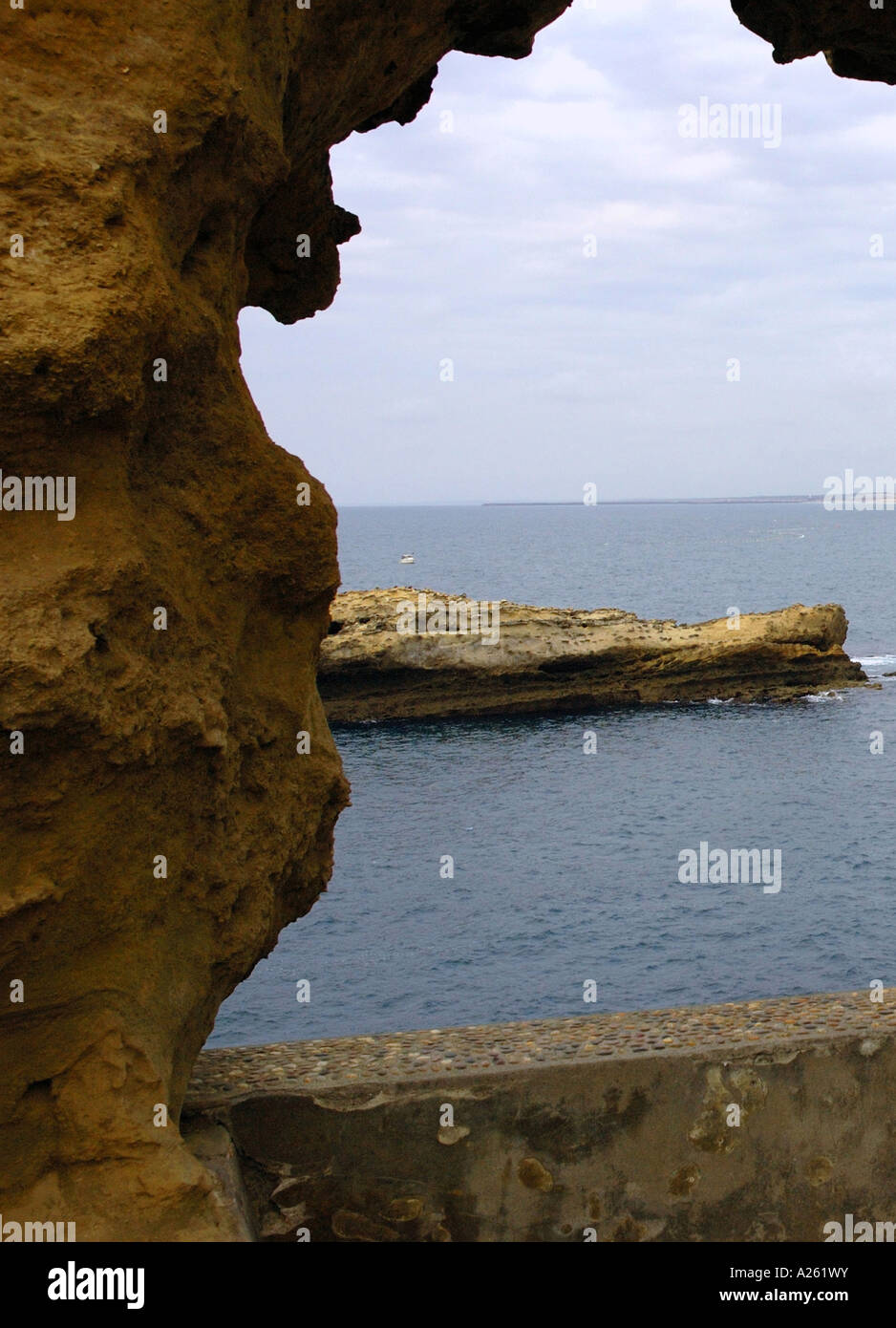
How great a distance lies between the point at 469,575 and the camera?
13175 centimetres

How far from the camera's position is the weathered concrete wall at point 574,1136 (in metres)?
8.09

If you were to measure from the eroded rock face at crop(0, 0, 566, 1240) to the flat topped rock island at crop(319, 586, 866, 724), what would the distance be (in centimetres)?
3800

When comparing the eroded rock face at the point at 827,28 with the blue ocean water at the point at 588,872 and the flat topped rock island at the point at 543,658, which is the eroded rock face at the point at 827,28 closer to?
the blue ocean water at the point at 588,872

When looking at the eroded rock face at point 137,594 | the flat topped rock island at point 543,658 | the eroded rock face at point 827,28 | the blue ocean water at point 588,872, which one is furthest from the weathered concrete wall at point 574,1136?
the flat topped rock island at point 543,658

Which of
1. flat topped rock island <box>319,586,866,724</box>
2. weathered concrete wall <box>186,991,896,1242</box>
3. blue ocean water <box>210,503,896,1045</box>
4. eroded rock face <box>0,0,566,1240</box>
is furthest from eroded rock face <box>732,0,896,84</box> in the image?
flat topped rock island <box>319,586,866,724</box>

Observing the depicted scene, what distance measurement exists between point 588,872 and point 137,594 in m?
23.7

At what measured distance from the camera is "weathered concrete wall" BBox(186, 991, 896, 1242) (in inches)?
318

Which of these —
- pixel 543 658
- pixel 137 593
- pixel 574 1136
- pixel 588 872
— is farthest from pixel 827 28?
pixel 543 658

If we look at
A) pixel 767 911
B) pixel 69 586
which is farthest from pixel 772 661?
pixel 69 586

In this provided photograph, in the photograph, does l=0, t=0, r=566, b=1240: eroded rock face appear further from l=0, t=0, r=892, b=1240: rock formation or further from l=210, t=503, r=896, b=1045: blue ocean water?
l=210, t=503, r=896, b=1045: blue ocean water

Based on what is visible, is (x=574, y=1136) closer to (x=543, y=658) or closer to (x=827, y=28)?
(x=827, y=28)

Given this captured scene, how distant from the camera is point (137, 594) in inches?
235

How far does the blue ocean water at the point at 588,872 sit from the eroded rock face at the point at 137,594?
13.8 metres
